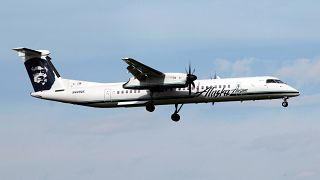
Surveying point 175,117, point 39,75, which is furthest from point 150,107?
point 39,75

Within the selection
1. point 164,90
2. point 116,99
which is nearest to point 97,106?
point 116,99

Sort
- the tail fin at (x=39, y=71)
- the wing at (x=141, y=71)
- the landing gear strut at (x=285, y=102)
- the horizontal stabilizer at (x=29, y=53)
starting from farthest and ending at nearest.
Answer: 1. the tail fin at (x=39, y=71)
2. the horizontal stabilizer at (x=29, y=53)
3. the landing gear strut at (x=285, y=102)
4. the wing at (x=141, y=71)

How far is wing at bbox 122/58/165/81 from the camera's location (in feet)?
151

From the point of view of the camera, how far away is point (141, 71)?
155 feet

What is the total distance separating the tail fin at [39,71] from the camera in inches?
2067

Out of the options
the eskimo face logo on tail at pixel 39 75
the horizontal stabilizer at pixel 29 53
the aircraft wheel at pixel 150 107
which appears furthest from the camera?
the eskimo face logo on tail at pixel 39 75

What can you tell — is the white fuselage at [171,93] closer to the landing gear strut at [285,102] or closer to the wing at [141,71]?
the landing gear strut at [285,102]

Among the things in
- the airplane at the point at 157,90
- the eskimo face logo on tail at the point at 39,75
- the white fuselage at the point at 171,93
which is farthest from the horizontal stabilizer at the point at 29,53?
the white fuselage at the point at 171,93

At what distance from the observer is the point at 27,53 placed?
52469 mm

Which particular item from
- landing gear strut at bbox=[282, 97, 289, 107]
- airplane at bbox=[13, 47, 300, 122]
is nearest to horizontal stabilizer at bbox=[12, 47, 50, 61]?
airplane at bbox=[13, 47, 300, 122]

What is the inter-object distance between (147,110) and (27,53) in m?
11.1

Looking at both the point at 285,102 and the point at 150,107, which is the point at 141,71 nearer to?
the point at 150,107

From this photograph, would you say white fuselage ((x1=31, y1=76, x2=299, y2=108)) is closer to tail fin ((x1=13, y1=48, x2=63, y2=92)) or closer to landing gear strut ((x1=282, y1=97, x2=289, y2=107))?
landing gear strut ((x1=282, y1=97, x2=289, y2=107))

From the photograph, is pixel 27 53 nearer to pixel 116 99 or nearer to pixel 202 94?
pixel 116 99
